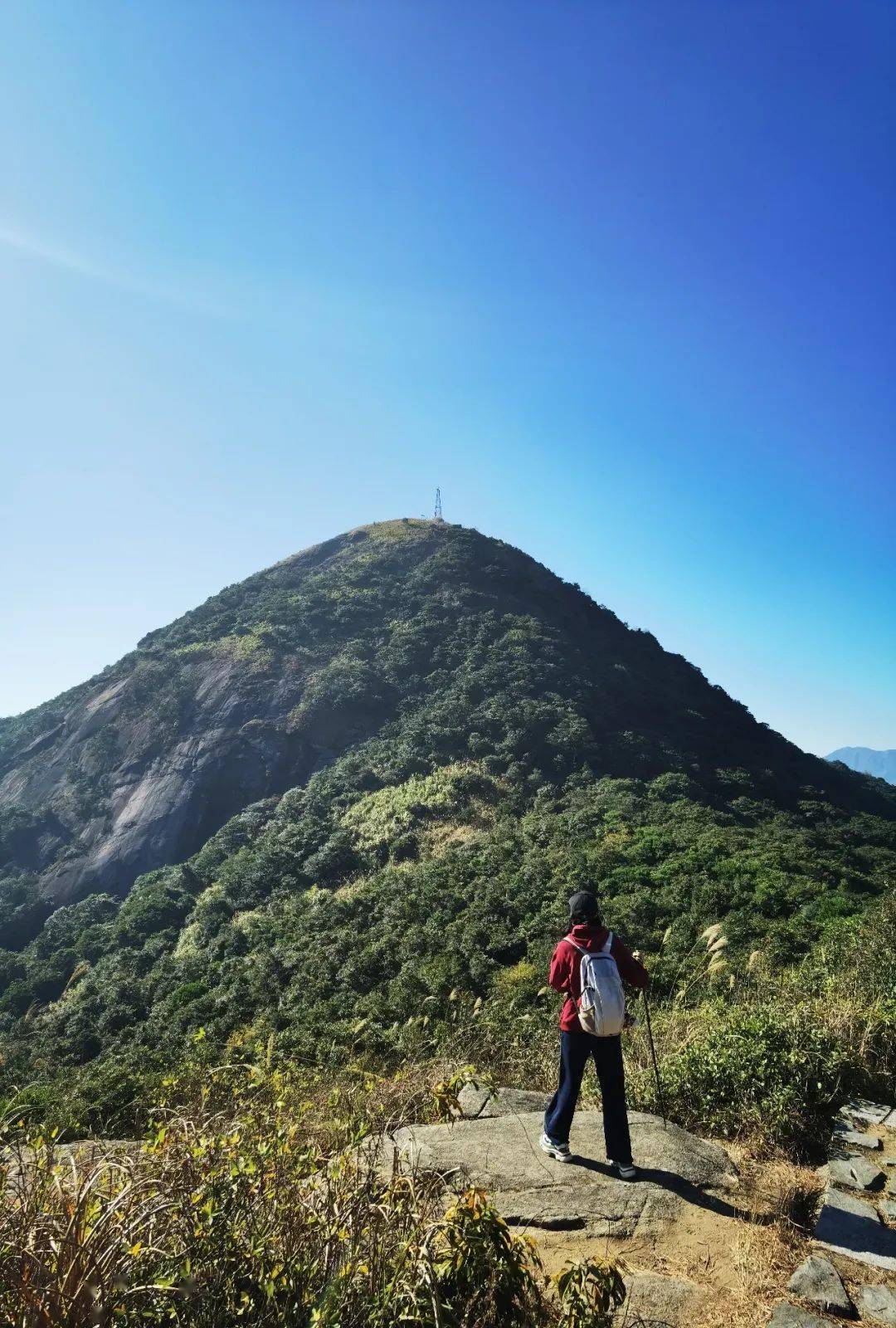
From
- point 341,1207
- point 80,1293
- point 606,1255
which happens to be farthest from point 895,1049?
point 80,1293

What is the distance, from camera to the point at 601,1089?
4.52m

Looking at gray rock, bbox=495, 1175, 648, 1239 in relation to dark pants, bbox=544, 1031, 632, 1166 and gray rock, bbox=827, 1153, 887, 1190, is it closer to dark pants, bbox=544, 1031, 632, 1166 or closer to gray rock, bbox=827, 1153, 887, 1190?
dark pants, bbox=544, 1031, 632, 1166

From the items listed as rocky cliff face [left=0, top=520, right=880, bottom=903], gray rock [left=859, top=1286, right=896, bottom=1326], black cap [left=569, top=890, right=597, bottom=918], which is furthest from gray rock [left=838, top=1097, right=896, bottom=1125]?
rocky cliff face [left=0, top=520, right=880, bottom=903]

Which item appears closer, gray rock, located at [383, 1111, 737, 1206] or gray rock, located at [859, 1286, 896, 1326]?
gray rock, located at [859, 1286, 896, 1326]

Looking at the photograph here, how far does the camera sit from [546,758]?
32.8 m

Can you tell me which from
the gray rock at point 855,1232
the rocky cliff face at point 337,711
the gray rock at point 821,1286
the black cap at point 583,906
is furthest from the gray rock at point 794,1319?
the rocky cliff face at point 337,711

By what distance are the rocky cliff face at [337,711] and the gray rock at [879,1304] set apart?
28695mm

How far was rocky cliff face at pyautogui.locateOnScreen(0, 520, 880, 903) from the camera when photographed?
116 ft

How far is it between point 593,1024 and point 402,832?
2491cm

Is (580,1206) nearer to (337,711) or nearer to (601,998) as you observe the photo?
(601,998)

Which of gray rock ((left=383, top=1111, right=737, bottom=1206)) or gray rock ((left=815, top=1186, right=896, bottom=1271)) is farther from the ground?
gray rock ((left=815, top=1186, right=896, bottom=1271))

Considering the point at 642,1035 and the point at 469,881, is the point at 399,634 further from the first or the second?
the point at 642,1035

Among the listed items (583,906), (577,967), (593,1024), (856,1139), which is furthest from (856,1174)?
(583,906)

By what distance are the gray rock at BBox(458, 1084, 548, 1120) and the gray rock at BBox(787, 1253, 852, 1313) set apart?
252cm
